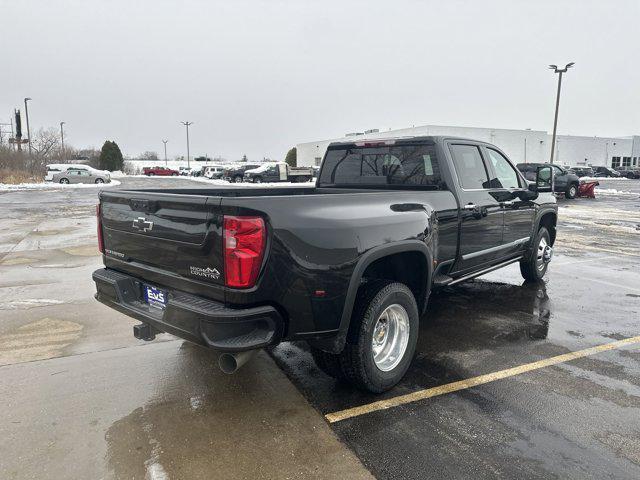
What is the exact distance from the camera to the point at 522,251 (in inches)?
242

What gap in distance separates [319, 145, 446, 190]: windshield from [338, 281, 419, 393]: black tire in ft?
4.71

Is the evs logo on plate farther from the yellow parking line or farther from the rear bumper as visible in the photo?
the yellow parking line

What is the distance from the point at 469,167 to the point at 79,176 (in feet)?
133

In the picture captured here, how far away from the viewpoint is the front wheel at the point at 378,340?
129 inches

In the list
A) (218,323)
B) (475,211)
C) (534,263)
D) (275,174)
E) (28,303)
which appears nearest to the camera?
(218,323)

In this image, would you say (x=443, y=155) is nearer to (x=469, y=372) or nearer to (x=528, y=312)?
(x=469, y=372)

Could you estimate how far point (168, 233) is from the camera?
3049 mm

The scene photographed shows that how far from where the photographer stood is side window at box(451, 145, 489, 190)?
4.62 m

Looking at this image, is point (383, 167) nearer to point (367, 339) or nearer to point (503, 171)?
point (503, 171)

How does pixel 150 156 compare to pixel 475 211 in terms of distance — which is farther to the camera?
pixel 150 156

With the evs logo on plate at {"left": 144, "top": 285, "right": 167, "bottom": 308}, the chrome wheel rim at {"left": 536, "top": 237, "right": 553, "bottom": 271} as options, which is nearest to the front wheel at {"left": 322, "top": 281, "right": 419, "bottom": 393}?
the evs logo on plate at {"left": 144, "top": 285, "right": 167, "bottom": 308}

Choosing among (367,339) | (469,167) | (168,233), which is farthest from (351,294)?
(469,167)

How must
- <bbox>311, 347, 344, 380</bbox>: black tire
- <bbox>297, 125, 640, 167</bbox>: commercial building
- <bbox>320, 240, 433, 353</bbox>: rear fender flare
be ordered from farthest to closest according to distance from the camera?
<bbox>297, 125, 640, 167</bbox>: commercial building < <bbox>311, 347, 344, 380</bbox>: black tire < <bbox>320, 240, 433, 353</bbox>: rear fender flare

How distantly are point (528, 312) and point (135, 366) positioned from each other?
169 inches
